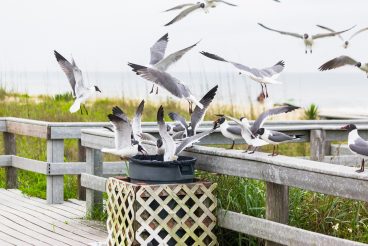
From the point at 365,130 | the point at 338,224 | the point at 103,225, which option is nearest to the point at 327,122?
the point at 365,130

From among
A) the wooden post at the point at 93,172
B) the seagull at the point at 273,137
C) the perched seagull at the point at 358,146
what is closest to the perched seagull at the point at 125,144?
the seagull at the point at 273,137

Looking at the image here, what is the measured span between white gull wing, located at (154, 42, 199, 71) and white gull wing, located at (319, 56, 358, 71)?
3.73 feet

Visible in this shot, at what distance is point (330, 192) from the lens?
5180mm

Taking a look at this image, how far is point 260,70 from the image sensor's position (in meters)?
6.18

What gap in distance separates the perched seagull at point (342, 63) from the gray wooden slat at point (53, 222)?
230cm

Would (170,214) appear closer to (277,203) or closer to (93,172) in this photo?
(277,203)

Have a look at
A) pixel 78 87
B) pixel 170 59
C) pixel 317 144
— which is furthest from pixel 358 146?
pixel 317 144

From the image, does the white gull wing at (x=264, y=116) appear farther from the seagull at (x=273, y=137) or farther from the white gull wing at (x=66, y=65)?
the white gull wing at (x=66, y=65)

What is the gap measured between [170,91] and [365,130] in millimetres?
4122

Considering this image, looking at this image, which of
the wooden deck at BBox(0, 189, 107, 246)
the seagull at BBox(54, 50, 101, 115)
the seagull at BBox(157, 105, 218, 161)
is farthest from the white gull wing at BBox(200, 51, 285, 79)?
the wooden deck at BBox(0, 189, 107, 246)

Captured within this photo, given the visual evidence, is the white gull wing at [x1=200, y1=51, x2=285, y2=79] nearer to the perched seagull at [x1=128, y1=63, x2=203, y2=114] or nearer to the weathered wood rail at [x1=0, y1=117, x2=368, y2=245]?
the perched seagull at [x1=128, y1=63, x2=203, y2=114]

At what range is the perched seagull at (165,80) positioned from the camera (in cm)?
581

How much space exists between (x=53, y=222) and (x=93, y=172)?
63 centimetres

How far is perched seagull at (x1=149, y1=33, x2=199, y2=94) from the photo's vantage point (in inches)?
247
